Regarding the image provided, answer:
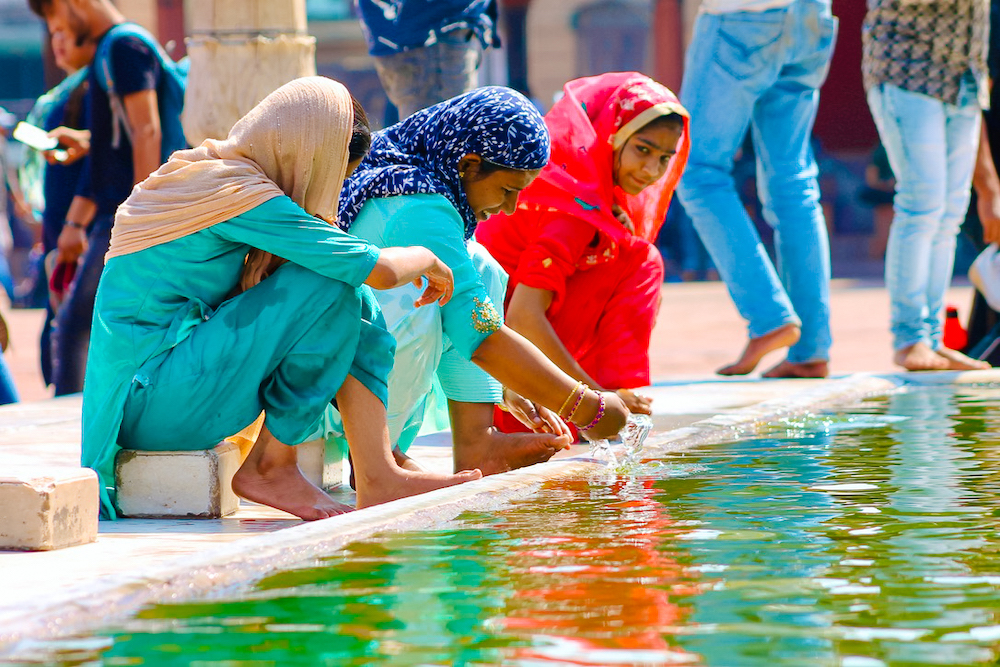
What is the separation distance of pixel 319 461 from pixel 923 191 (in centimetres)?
342

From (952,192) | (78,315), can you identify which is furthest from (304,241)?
(952,192)

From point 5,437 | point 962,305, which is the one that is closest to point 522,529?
point 5,437

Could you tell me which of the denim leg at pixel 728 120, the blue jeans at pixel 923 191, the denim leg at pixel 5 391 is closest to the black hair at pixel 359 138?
the denim leg at pixel 728 120

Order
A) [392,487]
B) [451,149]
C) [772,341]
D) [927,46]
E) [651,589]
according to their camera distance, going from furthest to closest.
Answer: [927,46], [772,341], [451,149], [392,487], [651,589]

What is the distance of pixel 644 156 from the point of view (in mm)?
4855

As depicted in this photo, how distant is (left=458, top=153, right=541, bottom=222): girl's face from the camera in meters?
3.90

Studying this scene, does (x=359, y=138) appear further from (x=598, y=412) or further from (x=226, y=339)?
(x=598, y=412)

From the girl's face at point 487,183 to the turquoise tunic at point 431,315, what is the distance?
0.36ft

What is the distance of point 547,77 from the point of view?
26328 millimetres

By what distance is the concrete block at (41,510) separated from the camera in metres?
2.91

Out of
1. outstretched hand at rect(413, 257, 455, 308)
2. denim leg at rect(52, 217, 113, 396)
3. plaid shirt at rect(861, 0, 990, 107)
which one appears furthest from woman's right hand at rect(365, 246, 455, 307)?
plaid shirt at rect(861, 0, 990, 107)

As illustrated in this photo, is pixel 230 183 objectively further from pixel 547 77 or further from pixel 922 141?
pixel 547 77

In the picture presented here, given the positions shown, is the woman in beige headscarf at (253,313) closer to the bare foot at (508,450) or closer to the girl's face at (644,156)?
the bare foot at (508,450)

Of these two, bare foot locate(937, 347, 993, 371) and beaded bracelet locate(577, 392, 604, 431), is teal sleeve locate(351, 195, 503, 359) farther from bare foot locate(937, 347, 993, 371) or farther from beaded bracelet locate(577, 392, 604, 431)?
bare foot locate(937, 347, 993, 371)
